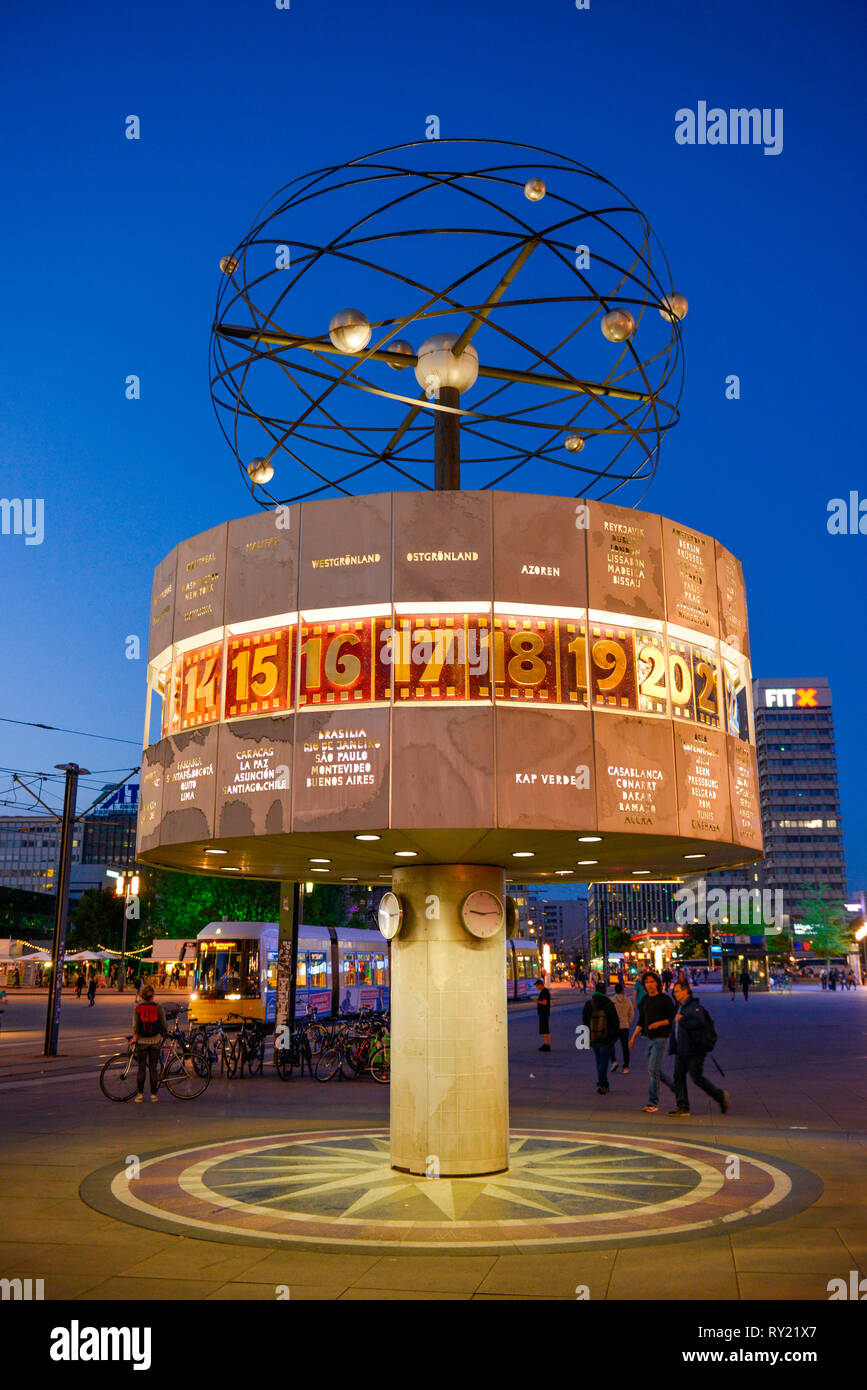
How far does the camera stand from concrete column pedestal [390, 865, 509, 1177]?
1309 centimetres

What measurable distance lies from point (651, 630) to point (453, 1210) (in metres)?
6.88

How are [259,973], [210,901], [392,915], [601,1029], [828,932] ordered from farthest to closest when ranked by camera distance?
[828,932]
[210,901]
[259,973]
[601,1029]
[392,915]

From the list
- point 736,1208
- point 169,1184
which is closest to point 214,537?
point 169,1184

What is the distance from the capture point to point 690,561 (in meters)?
13.9

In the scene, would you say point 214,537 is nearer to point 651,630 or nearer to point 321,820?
point 321,820

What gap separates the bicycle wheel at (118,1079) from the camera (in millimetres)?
21422

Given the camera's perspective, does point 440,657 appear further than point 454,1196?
Yes

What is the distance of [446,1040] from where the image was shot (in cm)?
1331

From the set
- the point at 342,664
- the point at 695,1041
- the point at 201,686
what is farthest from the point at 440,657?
the point at 695,1041

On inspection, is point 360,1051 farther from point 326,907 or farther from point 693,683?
point 326,907

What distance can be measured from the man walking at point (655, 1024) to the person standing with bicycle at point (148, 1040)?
9167 millimetres

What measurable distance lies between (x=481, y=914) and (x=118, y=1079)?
11.5 meters

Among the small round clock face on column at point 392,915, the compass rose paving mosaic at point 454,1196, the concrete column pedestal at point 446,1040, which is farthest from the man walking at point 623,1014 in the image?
the small round clock face on column at point 392,915

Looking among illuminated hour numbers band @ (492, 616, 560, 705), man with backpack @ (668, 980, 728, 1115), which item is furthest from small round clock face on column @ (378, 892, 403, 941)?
man with backpack @ (668, 980, 728, 1115)
